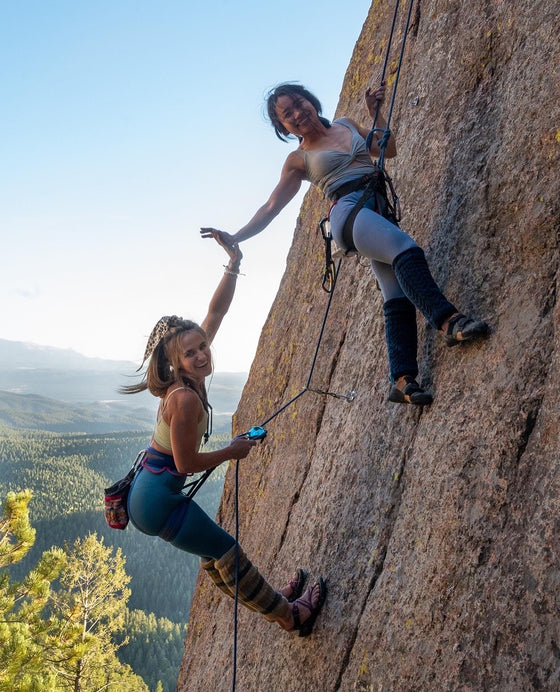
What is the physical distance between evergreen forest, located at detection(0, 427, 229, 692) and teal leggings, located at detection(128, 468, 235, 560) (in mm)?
12664

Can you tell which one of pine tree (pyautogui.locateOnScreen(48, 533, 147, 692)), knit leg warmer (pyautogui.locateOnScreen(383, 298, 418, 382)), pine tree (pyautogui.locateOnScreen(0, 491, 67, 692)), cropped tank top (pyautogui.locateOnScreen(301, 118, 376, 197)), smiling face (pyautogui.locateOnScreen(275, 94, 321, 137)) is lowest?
pine tree (pyautogui.locateOnScreen(48, 533, 147, 692))

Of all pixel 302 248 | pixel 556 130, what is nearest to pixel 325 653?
pixel 556 130

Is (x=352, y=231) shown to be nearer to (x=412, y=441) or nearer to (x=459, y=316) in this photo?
(x=459, y=316)

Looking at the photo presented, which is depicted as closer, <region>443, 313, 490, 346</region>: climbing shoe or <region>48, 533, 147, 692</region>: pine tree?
<region>443, 313, 490, 346</region>: climbing shoe

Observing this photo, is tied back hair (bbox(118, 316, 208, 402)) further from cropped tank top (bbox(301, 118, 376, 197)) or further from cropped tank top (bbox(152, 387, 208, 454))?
cropped tank top (bbox(301, 118, 376, 197))

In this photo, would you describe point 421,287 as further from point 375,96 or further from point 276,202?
point 375,96

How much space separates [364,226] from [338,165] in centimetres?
76

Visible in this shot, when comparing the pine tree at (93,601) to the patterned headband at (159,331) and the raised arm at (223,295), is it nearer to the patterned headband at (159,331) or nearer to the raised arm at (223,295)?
the raised arm at (223,295)

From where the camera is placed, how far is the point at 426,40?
18.4 feet

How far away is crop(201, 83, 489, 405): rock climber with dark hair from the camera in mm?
3457

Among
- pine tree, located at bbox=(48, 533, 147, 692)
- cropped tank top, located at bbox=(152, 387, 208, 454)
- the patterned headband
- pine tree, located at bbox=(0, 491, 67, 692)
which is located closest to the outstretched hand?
the patterned headband

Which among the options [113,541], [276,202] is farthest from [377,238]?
[113,541]

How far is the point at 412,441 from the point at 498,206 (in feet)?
5.79

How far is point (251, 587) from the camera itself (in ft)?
13.5
